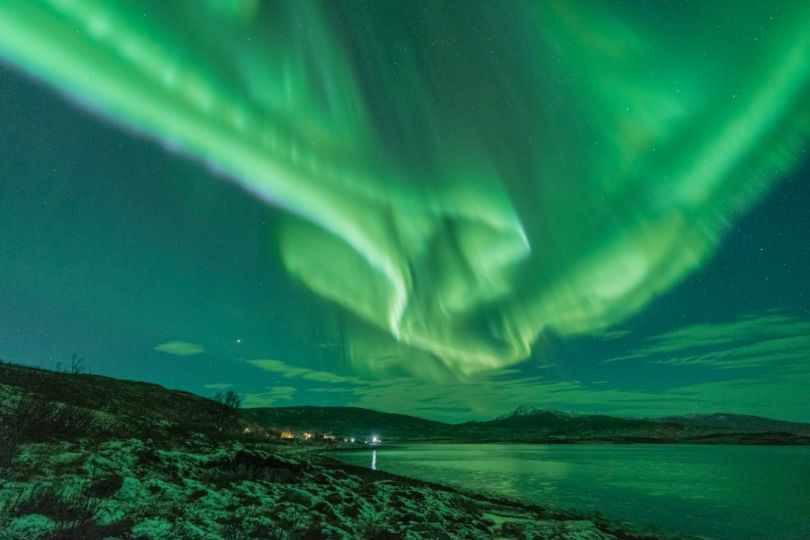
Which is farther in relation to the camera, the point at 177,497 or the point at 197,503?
the point at 177,497

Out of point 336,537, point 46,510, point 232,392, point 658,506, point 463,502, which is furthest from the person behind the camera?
point 232,392

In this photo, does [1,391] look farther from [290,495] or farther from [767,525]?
[767,525]

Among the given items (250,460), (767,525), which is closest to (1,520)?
(250,460)

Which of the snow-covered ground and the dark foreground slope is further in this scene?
the dark foreground slope

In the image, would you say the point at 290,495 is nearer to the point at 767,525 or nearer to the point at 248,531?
the point at 248,531

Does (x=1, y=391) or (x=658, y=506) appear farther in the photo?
(x=658, y=506)

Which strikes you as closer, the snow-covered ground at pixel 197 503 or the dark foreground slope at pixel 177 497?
the snow-covered ground at pixel 197 503

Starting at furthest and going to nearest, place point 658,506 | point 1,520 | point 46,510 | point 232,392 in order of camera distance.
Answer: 1. point 232,392
2. point 658,506
3. point 46,510
4. point 1,520

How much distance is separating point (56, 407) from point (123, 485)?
42.2ft

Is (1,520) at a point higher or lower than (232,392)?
lower

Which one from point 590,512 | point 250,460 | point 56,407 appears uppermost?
point 56,407

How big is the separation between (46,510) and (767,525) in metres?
41.2

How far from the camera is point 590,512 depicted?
110 ft

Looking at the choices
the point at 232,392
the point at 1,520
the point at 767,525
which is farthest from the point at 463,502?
the point at 232,392
